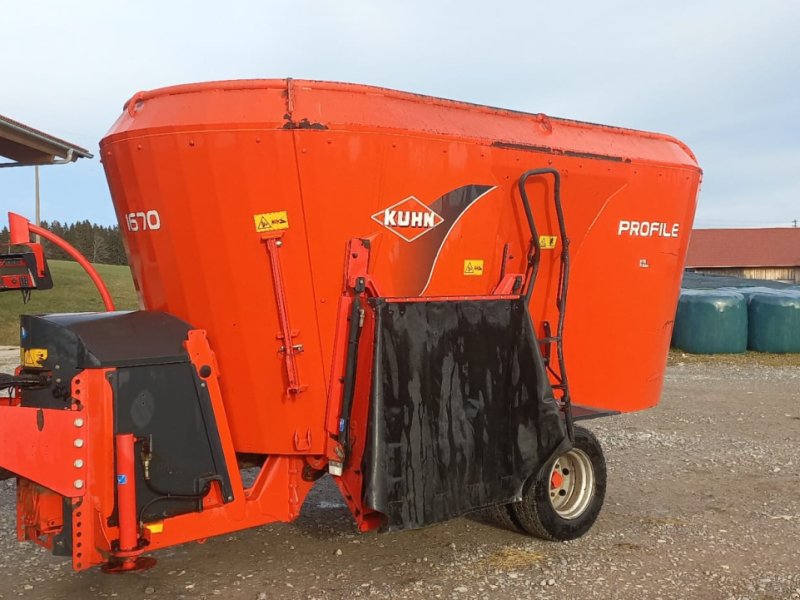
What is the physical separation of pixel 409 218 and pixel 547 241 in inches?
41.4

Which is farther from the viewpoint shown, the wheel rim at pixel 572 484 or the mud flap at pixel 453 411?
the wheel rim at pixel 572 484

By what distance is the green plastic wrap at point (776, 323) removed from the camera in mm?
14156

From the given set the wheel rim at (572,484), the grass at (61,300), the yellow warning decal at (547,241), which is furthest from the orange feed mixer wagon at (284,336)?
the grass at (61,300)

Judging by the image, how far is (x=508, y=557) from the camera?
14.3 ft

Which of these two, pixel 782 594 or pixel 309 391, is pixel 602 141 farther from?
pixel 782 594

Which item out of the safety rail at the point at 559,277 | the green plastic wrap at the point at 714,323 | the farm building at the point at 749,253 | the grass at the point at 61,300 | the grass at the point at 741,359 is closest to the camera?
the safety rail at the point at 559,277

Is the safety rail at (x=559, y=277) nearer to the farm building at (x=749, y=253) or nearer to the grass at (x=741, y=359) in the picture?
the grass at (x=741, y=359)

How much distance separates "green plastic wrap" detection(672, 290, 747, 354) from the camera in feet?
46.2

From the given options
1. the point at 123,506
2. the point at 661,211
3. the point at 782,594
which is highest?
the point at 661,211

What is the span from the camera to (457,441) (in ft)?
12.4

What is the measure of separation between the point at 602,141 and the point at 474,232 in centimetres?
122

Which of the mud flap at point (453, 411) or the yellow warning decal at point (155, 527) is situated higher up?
the mud flap at point (453, 411)

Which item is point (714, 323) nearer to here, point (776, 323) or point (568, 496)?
point (776, 323)

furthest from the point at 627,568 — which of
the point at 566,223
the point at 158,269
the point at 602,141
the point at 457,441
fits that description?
the point at 158,269
